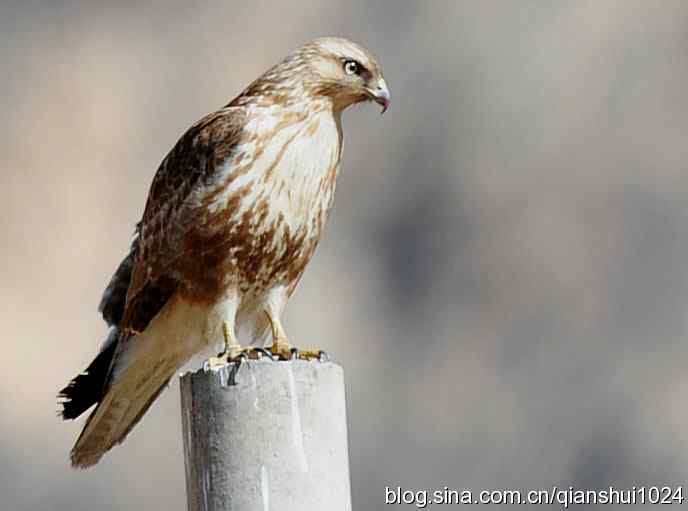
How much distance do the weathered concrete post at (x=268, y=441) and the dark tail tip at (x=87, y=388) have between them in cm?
137

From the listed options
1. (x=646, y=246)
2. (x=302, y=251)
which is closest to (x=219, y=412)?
(x=302, y=251)

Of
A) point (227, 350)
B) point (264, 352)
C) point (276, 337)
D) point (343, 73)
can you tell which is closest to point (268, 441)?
point (264, 352)

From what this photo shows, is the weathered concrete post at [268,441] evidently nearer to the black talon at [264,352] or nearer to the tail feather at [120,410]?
the black talon at [264,352]

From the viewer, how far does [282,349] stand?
6.75 meters

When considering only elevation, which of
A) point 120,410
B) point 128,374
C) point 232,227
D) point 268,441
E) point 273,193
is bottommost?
point 120,410

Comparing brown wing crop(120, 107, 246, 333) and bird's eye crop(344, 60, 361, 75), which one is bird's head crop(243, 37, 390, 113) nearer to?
bird's eye crop(344, 60, 361, 75)

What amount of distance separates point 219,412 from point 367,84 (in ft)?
5.56

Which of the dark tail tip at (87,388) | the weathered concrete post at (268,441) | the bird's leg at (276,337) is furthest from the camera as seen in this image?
the dark tail tip at (87,388)

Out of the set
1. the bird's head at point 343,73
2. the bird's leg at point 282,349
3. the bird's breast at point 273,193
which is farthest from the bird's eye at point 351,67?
the bird's leg at point 282,349

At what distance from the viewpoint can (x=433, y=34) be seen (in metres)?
16.2

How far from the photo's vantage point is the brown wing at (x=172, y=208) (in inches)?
264

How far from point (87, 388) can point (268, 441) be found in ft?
5.52

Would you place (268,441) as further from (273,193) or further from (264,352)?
(273,193)

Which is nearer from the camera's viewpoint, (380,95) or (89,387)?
(380,95)
